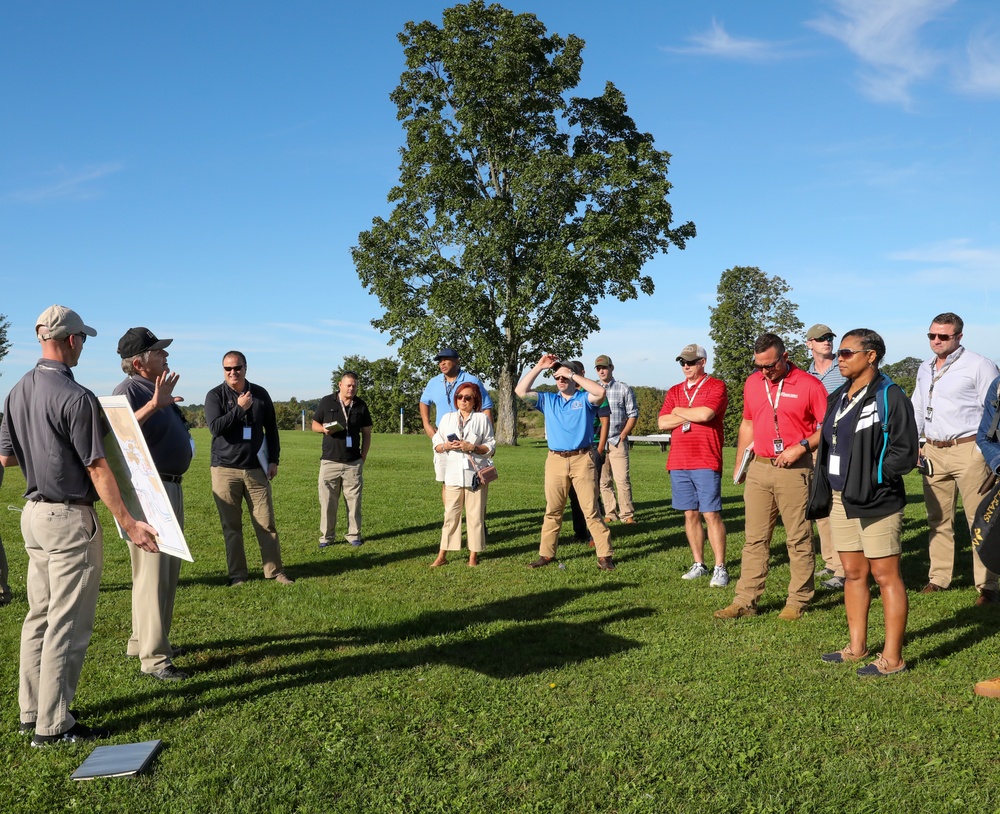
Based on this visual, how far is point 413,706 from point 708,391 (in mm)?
4772

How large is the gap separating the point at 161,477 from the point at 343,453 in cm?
518

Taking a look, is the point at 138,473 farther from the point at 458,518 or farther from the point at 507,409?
the point at 507,409

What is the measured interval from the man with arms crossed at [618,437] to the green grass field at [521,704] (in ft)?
12.5

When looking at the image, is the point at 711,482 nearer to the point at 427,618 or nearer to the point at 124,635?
the point at 427,618

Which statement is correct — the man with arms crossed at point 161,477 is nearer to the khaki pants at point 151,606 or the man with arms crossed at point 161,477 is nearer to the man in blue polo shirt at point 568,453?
the khaki pants at point 151,606

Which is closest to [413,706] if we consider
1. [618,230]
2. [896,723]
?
[896,723]

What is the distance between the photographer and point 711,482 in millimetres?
7977

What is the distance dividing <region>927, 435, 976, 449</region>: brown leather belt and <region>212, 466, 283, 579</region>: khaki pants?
268 inches

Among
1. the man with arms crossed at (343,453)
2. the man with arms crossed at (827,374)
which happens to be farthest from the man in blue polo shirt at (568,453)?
the man with arms crossed at (343,453)

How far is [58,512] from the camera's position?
167 inches

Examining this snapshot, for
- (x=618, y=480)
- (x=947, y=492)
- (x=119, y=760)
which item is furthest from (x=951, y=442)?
(x=119, y=760)

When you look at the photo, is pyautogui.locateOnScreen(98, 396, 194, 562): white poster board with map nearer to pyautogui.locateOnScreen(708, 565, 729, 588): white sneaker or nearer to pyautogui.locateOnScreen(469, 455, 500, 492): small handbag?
pyautogui.locateOnScreen(469, 455, 500, 492): small handbag

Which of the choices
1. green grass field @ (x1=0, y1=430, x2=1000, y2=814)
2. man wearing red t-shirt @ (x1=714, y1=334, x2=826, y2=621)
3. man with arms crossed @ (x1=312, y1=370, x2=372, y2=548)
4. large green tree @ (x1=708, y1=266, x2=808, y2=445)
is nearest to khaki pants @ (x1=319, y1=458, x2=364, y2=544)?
man with arms crossed @ (x1=312, y1=370, x2=372, y2=548)

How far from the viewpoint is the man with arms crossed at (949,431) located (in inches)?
295
